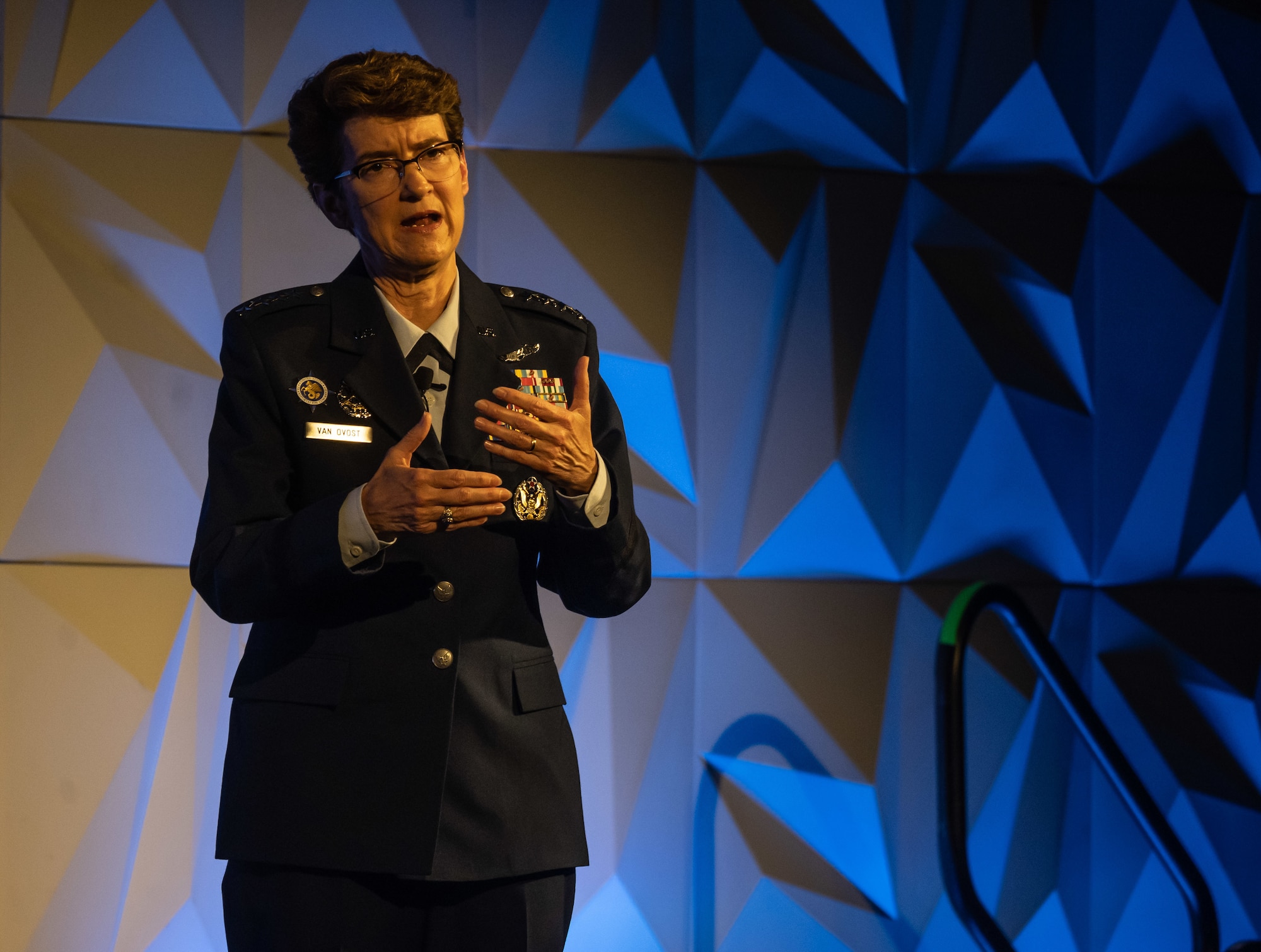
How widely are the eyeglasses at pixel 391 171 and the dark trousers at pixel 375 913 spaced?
0.93 metres

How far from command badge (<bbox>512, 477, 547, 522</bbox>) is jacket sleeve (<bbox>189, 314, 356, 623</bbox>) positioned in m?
0.24

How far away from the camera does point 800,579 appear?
3.17 metres

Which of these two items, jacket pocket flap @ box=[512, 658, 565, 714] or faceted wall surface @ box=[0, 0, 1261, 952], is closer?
jacket pocket flap @ box=[512, 658, 565, 714]

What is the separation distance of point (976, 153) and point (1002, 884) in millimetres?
2117

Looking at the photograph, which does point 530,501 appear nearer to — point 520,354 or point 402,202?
point 520,354

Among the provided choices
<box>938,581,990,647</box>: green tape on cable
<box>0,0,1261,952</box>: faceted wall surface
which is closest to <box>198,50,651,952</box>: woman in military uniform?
<box>938,581,990,647</box>: green tape on cable

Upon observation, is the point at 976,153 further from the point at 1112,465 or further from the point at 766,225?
the point at 1112,465

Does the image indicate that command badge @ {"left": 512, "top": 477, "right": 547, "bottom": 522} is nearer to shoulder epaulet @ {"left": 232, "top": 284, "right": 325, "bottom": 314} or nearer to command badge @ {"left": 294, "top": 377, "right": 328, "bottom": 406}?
command badge @ {"left": 294, "top": 377, "right": 328, "bottom": 406}

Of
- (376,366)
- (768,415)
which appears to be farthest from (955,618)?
(376,366)

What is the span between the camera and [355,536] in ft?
4.44

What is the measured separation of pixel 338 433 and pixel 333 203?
15.5 inches

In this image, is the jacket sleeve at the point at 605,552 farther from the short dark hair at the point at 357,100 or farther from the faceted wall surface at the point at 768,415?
the faceted wall surface at the point at 768,415

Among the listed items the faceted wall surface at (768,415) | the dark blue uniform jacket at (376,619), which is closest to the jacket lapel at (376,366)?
the dark blue uniform jacket at (376,619)

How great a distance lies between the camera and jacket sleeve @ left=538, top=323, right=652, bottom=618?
153 centimetres
